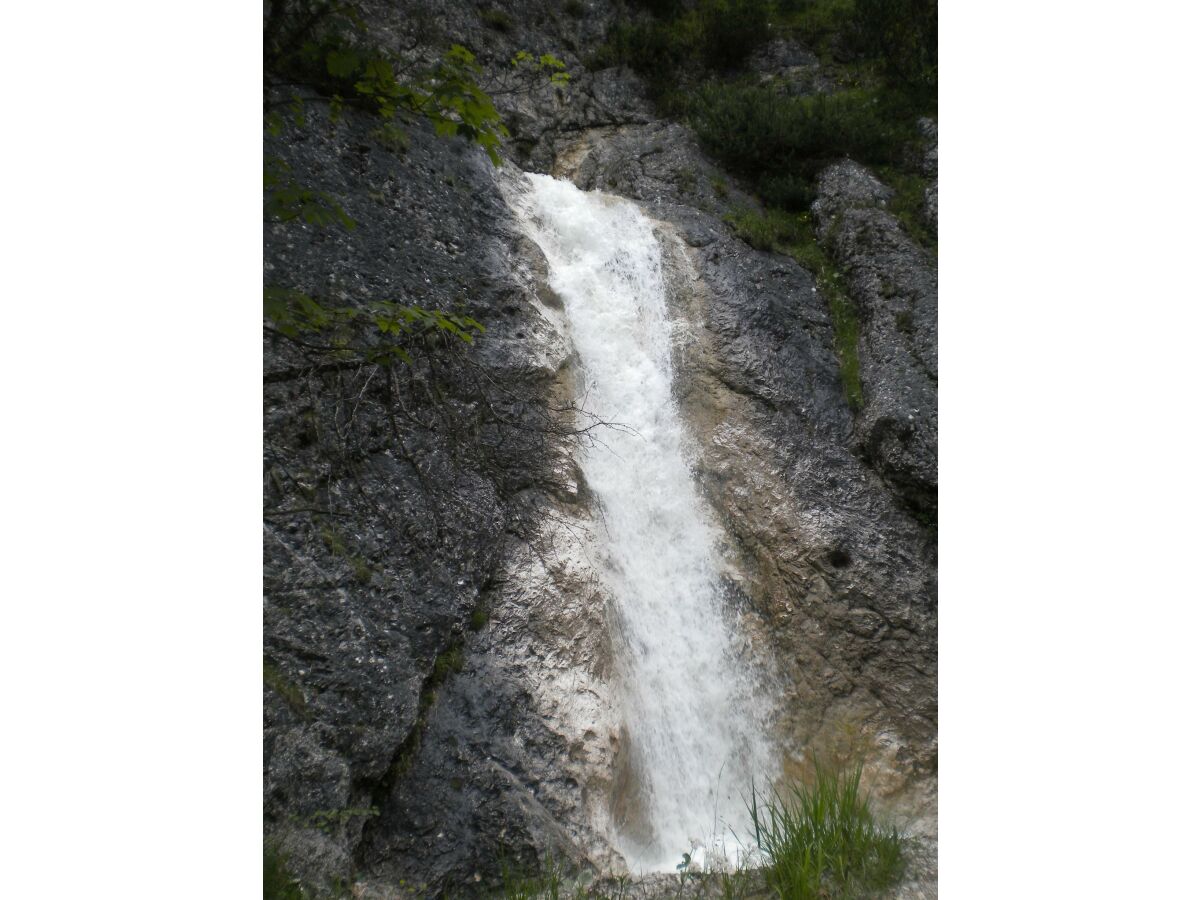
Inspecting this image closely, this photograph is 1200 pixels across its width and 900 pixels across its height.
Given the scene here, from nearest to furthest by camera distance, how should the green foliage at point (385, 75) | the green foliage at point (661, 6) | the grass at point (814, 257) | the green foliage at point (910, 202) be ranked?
the green foliage at point (385, 75) → the grass at point (814, 257) → the green foliage at point (910, 202) → the green foliage at point (661, 6)

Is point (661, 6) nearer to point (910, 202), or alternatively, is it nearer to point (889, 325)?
point (910, 202)

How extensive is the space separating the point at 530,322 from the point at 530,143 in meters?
4.54

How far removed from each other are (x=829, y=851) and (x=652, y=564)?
2.72 m

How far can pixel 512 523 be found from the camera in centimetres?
552

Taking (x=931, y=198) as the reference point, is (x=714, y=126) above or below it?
above

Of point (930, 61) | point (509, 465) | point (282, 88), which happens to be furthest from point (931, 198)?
point (282, 88)

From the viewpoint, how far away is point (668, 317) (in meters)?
7.51

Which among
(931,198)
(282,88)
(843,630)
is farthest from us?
(931,198)

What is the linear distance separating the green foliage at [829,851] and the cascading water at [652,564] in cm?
63

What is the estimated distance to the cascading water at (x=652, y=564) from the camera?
17.2 ft

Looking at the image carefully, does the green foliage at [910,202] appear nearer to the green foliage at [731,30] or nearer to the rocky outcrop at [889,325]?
the rocky outcrop at [889,325]

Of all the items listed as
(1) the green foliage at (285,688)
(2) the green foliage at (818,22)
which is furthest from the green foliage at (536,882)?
(2) the green foliage at (818,22)

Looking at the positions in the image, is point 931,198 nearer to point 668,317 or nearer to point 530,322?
point 668,317

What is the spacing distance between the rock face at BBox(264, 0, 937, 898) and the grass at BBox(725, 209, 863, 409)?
0.43ft
